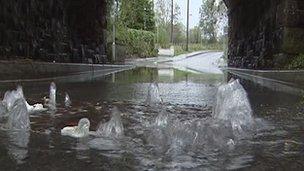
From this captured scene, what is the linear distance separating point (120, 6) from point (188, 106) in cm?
2557

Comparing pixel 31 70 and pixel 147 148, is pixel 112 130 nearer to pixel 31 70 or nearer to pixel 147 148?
pixel 147 148

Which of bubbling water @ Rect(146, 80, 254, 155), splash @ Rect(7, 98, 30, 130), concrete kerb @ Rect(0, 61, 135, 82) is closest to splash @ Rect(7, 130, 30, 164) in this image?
splash @ Rect(7, 98, 30, 130)

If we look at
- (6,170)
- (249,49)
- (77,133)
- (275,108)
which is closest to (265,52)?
(249,49)

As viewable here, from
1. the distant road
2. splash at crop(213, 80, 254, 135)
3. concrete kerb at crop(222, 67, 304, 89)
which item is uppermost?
splash at crop(213, 80, 254, 135)

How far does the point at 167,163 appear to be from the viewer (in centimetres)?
340

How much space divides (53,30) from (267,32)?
6.75 metres

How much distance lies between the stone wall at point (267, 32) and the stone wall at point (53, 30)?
6.13 meters

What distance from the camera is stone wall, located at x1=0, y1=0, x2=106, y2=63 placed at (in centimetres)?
1273

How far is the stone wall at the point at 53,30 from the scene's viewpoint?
12.7 metres

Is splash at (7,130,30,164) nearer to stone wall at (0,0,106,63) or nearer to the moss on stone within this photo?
stone wall at (0,0,106,63)

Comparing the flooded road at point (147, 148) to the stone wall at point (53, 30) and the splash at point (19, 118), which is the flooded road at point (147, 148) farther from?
the stone wall at point (53, 30)

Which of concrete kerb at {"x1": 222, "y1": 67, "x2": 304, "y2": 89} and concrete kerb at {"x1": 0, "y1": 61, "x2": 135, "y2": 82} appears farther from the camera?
concrete kerb at {"x1": 222, "y1": 67, "x2": 304, "y2": 89}

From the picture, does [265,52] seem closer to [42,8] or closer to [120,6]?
[42,8]

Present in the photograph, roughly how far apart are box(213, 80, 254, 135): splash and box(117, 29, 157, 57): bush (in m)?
36.6
